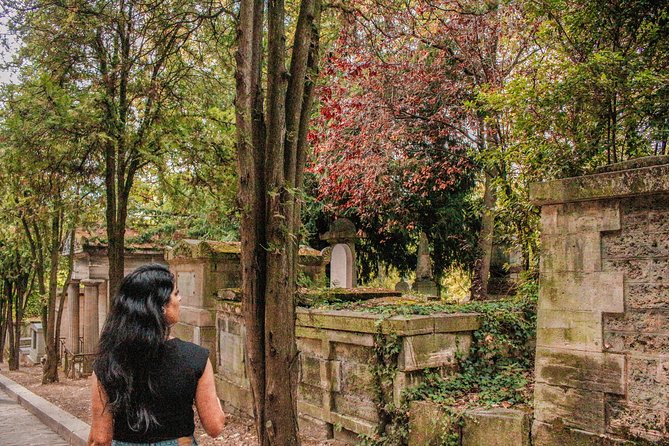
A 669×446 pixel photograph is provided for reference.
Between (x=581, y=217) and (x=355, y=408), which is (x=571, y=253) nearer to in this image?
(x=581, y=217)

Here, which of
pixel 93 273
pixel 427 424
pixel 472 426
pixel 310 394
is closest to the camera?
pixel 472 426

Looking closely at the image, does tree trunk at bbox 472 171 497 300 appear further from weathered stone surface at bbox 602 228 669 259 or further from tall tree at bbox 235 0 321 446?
tall tree at bbox 235 0 321 446

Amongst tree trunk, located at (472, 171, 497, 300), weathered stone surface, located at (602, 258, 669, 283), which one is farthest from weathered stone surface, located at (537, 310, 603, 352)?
tree trunk, located at (472, 171, 497, 300)

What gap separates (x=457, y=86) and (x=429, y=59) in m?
1.37

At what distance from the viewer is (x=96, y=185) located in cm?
1083

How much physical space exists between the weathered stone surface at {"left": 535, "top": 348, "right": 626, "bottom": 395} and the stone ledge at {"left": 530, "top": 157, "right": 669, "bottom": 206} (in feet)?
3.99

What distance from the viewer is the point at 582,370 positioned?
4.46 m

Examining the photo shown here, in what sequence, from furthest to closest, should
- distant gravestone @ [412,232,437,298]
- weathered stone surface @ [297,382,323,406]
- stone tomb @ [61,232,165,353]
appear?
stone tomb @ [61,232,165,353]
distant gravestone @ [412,232,437,298]
weathered stone surface @ [297,382,323,406]

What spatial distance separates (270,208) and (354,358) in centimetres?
267

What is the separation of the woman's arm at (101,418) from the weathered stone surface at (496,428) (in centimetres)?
330

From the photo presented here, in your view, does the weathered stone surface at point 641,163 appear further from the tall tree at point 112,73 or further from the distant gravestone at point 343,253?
the distant gravestone at point 343,253

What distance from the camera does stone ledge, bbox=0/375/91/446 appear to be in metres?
8.19

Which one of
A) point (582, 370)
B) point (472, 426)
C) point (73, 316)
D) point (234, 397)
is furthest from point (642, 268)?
point (73, 316)

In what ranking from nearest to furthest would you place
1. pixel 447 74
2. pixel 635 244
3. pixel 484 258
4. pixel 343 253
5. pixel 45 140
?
pixel 635 244 → pixel 45 140 → pixel 484 258 → pixel 447 74 → pixel 343 253
